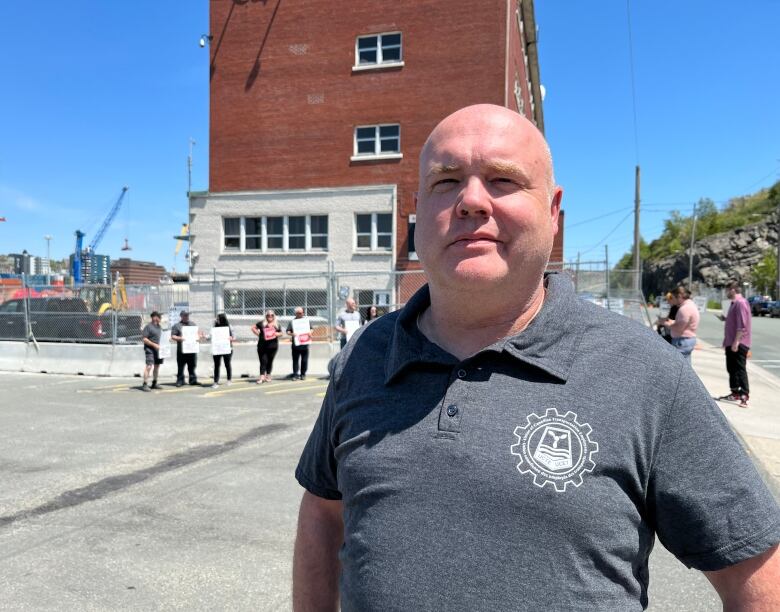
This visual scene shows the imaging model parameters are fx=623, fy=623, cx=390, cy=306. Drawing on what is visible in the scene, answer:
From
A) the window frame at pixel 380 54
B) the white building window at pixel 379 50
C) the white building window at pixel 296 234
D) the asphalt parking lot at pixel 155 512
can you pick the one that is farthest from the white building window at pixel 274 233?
the asphalt parking lot at pixel 155 512

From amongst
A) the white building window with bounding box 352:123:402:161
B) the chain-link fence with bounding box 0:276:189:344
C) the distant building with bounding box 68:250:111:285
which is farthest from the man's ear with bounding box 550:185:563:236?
the distant building with bounding box 68:250:111:285

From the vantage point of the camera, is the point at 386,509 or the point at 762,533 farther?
the point at 386,509

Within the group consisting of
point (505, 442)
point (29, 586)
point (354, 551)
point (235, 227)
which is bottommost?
point (29, 586)

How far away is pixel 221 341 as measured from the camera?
13.8 metres

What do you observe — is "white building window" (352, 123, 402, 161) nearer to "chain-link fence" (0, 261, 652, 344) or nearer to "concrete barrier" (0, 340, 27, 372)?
"chain-link fence" (0, 261, 652, 344)

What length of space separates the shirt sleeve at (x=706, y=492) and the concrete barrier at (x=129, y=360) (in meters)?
14.3

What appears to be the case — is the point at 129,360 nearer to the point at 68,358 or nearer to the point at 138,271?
the point at 68,358

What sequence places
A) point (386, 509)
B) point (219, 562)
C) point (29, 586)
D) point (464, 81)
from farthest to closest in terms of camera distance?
1. point (464, 81)
2. point (219, 562)
3. point (29, 586)
4. point (386, 509)

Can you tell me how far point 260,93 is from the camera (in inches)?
1152

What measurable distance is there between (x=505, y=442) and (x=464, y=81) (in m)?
27.0

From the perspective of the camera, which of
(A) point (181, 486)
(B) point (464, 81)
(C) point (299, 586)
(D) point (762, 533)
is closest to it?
(D) point (762, 533)

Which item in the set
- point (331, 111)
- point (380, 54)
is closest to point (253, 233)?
point (331, 111)

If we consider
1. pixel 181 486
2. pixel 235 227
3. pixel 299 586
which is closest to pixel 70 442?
pixel 181 486

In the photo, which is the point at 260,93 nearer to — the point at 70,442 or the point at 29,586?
the point at 70,442
